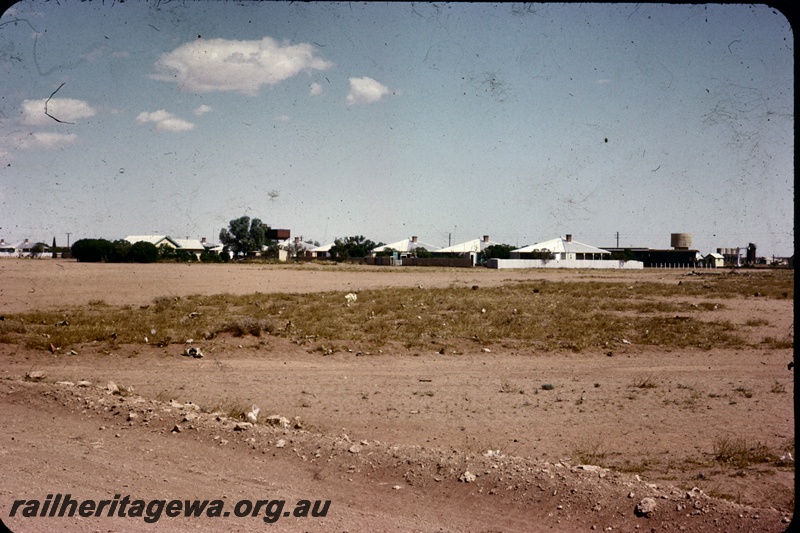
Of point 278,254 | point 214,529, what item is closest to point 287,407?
point 214,529

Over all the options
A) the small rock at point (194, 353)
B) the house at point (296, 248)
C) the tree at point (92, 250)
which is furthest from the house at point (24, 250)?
the small rock at point (194, 353)

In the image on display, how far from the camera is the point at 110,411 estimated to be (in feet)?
24.8

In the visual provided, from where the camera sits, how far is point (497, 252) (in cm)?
9162

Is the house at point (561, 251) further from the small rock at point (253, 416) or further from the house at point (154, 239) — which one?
the small rock at point (253, 416)

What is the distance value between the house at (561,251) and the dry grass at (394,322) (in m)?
58.7

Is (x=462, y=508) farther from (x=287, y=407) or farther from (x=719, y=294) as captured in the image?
(x=719, y=294)

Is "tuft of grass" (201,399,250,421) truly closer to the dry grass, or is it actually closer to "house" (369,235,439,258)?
the dry grass

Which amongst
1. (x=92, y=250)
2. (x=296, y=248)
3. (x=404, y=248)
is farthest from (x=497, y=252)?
(x=92, y=250)

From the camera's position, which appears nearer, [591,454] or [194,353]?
[591,454]

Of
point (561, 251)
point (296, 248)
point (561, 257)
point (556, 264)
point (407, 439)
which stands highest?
point (296, 248)

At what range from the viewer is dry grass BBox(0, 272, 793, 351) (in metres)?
14.9

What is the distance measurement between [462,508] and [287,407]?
443cm

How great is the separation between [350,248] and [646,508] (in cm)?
9981

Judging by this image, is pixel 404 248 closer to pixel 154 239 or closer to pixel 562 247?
pixel 562 247
